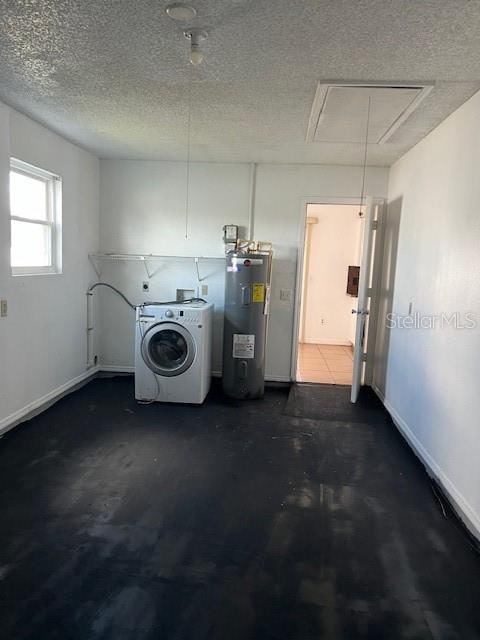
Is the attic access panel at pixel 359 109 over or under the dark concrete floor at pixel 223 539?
over

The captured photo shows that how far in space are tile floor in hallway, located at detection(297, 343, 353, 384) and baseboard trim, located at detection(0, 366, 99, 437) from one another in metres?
2.41

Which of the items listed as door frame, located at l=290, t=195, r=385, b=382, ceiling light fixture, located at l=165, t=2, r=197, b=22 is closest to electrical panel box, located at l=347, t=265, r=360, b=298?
door frame, located at l=290, t=195, r=385, b=382

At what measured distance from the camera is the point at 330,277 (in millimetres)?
7176

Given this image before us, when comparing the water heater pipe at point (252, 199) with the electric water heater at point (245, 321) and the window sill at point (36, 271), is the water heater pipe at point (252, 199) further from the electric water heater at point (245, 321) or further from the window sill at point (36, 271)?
the window sill at point (36, 271)

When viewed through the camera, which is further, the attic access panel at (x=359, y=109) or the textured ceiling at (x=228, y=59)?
the attic access panel at (x=359, y=109)

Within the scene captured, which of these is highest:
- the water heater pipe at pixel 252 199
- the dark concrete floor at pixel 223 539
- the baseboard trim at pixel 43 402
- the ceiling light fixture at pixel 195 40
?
the ceiling light fixture at pixel 195 40

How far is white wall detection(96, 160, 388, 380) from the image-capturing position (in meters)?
4.68

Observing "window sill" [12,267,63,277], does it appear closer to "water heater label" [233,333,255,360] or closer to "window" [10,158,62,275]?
"window" [10,158,62,275]

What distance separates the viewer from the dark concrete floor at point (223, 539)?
66.2 inches

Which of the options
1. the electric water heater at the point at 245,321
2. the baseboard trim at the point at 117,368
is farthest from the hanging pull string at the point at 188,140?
the baseboard trim at the point at 117,368

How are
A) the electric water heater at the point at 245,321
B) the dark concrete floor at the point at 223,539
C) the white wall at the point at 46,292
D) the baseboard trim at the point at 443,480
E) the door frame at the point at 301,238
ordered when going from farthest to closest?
the door frame at the point at 301,238
the electric water heater at the point at 245,321
the white wall at the point at 46,292
the baseboard trim at the point at 443,480
the dark concrete floor at the point at 223,539

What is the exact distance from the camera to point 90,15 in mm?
1905

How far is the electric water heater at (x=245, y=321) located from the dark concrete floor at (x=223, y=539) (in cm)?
86

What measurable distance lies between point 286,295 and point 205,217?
1256 millimetres
